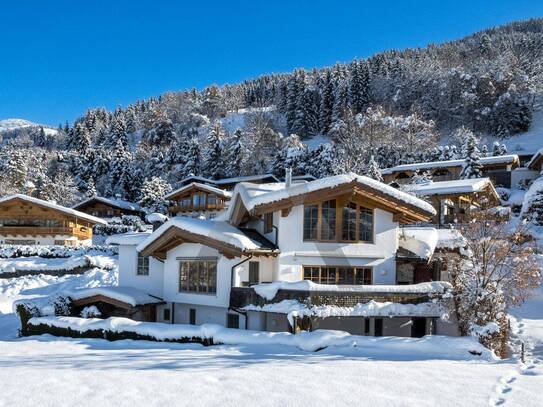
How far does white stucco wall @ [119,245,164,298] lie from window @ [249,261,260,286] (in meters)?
5.53

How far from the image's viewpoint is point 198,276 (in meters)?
21.4

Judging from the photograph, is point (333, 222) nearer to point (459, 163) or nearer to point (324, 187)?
point (324, 187)

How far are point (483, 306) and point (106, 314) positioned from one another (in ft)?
51.9

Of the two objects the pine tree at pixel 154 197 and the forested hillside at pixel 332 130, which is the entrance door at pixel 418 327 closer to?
the forested hillside at pixel 332 130

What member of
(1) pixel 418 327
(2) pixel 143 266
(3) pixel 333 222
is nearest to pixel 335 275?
(3) pixel 333 222

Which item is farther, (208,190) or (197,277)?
A: (208,190)

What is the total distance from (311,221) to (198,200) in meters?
36.8

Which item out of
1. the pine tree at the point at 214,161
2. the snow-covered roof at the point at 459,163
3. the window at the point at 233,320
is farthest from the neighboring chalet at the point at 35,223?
the snow-covered roof at the point at 459,163

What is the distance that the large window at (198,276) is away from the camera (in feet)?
68.2

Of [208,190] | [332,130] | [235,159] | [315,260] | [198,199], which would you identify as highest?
[332,130]

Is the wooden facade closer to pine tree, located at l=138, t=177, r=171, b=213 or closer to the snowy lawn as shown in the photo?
pine tree, located at l=138, t=177, r=171, b=213

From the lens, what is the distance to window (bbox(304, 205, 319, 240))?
65.2ft

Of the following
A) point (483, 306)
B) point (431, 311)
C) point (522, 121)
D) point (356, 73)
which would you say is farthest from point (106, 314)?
point (356, 73)

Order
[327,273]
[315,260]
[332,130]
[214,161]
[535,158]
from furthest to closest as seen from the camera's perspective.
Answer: [332,130], [214,161], [535,158], [327,273], [315,260]
